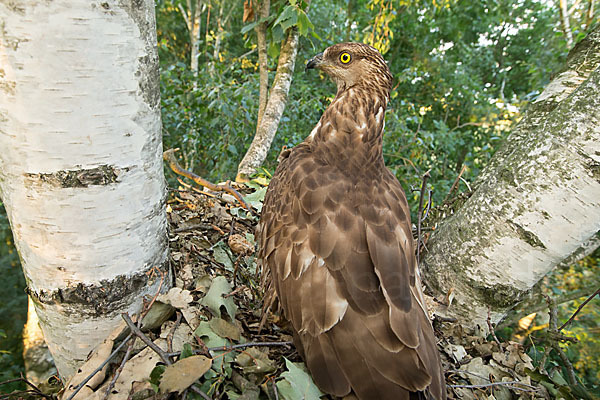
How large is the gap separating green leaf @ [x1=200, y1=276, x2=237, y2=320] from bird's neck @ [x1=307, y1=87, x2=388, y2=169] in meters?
0.79

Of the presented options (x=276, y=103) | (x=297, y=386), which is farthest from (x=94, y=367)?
(x=276, y=103)

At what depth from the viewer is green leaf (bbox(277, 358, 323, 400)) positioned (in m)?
1.25

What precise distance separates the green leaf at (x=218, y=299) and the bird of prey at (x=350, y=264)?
0.70 feet

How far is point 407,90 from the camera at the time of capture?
10891mm

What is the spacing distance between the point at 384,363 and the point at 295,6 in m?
2.45

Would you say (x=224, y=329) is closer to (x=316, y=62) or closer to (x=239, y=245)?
(x=239, y=245)

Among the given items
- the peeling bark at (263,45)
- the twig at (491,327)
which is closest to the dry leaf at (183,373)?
the twig at (491,327)

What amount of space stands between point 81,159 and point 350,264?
3.35 feet

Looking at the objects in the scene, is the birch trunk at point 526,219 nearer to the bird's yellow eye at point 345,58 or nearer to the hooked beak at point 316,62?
the bird's yellow eye at point 345,58

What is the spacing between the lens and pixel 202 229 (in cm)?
213

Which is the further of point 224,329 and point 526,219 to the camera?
point 526,219

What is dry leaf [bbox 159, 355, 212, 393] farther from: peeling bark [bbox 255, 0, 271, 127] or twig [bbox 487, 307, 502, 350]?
peeling bark [bbox 255, 0, 271, 127]

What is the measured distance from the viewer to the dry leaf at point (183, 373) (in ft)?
3.65

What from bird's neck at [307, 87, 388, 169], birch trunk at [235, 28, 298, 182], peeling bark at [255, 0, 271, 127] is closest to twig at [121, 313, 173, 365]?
bird's neck at [307, 87, 388, 169]
